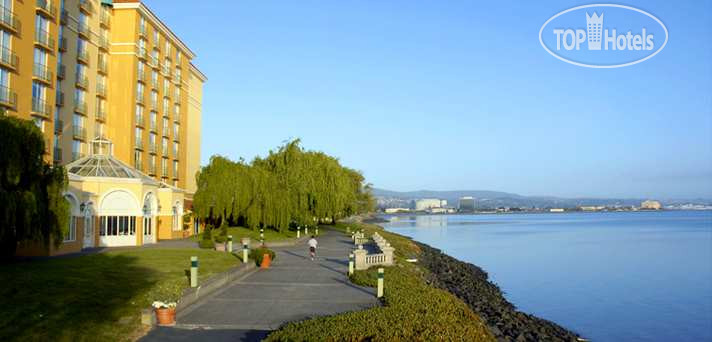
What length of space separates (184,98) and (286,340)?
5585 cm

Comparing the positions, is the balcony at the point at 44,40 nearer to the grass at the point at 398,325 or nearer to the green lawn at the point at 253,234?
the green lawn at the point at 253,234

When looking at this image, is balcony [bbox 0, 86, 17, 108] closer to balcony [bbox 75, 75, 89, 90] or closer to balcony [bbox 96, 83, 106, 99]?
balcony [bbox 75, 75, 89, 90]

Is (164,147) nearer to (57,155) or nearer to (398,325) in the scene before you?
(57,155)

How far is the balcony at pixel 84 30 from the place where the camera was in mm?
43906

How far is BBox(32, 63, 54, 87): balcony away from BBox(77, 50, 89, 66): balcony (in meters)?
5.36

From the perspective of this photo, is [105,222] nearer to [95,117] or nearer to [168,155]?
[95,117]

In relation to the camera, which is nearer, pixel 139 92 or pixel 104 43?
pixel 104 43

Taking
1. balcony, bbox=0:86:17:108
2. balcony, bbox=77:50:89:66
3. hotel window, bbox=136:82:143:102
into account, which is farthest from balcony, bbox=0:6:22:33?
hotel window, bbox=136:82:143:102

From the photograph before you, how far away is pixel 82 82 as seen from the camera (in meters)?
45.0

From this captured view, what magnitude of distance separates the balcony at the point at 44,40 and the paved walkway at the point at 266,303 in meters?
23.8

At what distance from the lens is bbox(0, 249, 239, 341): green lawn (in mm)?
12086

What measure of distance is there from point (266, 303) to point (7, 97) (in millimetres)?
26630

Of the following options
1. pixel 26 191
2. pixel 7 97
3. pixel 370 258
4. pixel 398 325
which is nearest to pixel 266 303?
pixel 398 325

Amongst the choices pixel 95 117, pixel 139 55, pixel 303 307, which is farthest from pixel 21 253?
pixel 139 55
